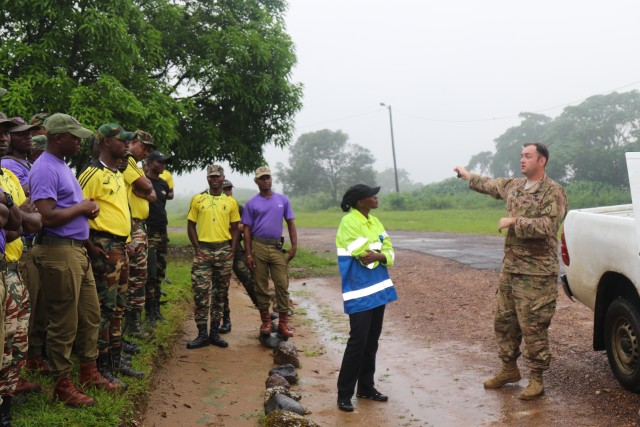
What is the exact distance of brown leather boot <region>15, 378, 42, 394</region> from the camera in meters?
4.28

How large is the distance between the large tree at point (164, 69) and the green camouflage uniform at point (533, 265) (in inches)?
338

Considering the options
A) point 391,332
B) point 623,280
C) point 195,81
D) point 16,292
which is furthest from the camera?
point 195,81

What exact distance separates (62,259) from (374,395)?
270 centimetres

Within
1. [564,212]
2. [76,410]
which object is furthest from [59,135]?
[564,212]

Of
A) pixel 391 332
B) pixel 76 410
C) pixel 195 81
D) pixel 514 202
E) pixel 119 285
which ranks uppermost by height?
pixel 195 81

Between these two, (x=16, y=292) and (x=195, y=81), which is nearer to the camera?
(x=16, y=292)

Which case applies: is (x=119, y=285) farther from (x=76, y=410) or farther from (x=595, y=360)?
(x=595, y=360)

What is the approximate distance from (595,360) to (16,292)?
5003 millimetres

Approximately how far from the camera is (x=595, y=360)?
18.8 feet

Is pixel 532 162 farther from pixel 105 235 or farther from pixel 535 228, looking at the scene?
pixel 105 235

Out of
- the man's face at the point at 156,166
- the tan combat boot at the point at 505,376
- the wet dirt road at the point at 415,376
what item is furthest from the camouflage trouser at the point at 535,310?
the man's face at the point at 156,166

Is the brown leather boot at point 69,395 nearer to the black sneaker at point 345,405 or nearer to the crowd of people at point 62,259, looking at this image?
the crowd of people at point 62,259

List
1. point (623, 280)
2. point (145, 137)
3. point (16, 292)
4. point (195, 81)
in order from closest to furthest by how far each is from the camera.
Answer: point (16, 292)
point (623, 280)
point (145, 137)
point (195, 81)

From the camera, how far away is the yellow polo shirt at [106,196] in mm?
4684
